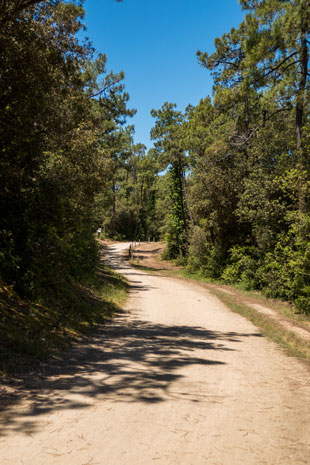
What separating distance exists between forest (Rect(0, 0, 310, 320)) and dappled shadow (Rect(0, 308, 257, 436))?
2.75 meters

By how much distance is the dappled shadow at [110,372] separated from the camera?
419 cm

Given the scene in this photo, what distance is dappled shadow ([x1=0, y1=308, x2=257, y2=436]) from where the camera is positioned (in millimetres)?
4188

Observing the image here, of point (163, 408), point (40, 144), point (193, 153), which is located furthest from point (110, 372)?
point (193, 153)

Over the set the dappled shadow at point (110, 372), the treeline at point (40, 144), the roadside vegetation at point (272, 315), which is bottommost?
the roadside vegetation at point (272, 315)

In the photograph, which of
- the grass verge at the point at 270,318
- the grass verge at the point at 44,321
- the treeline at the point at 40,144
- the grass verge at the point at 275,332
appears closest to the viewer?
the grass verge at the point at 44,321

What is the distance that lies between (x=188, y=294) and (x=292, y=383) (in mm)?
11552

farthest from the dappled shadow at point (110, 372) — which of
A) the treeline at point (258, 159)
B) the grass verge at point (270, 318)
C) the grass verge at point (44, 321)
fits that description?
the treeline at point (258, 159)

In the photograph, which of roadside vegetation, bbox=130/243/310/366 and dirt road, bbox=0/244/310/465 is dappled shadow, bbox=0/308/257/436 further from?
roadside vegetation, bbox=130/243/310/366

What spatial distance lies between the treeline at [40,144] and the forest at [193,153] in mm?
32

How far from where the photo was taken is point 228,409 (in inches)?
172

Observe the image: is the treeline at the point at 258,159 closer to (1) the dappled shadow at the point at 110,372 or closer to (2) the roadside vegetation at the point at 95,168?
(2) the roadside vegetation at the point at 95,168

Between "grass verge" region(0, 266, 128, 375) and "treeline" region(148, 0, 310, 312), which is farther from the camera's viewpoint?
"treeline" region(148, 0, 310, 312)

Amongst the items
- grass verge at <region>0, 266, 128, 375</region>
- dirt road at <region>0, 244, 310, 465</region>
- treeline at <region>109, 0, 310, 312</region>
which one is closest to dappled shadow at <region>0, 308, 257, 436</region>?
dirt road at <region>0, 244, 310, 465</region>

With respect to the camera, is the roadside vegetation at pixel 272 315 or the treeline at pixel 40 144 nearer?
the treeline at pixel 40 144
